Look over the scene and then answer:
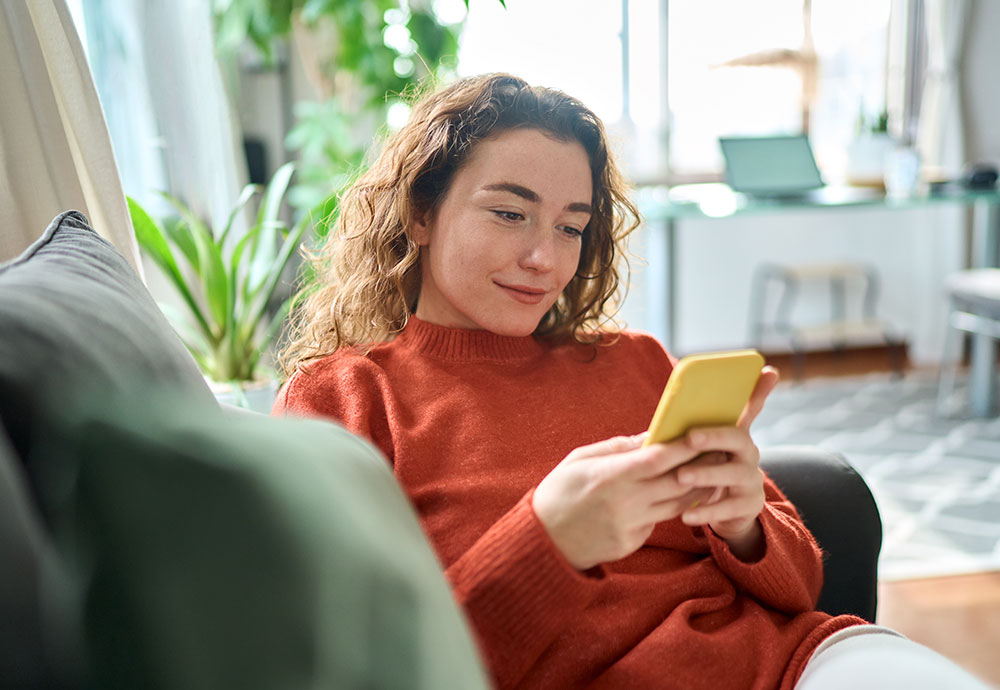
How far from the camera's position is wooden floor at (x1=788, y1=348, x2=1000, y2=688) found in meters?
1.79

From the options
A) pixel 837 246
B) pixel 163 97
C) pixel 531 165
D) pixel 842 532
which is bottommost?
pixel 837 246

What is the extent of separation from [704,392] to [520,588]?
0.73 feet

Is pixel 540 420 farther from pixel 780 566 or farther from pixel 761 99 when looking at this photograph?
pixel 761 99

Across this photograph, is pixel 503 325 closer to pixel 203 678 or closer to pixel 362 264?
pixel 362 264

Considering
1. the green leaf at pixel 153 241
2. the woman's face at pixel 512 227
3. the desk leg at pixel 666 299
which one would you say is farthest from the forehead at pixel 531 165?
the desk leg at pixel 666 299

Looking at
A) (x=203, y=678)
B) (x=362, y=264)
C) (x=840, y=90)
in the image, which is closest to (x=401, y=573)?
(x=203, y=678)

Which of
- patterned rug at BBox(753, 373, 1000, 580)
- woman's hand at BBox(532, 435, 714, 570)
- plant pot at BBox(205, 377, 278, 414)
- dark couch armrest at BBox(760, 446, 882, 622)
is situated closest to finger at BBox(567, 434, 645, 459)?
woman's hand at BBox(532, 435, 714, 570)

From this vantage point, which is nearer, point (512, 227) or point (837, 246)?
point (512, 227)

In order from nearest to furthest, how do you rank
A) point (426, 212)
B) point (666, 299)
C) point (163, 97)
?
1. point (426, 212)
2. point (163, 97)
3. point (666, 299)

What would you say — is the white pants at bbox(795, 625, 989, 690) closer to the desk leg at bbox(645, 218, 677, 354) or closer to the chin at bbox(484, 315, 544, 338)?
the chin at bbox(484, 315, 544, 338)

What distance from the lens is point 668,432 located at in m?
0.72

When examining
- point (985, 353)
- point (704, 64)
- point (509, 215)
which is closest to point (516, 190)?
point (509, 215)

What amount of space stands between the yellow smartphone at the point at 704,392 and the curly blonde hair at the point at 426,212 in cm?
45

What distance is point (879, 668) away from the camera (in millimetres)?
736
